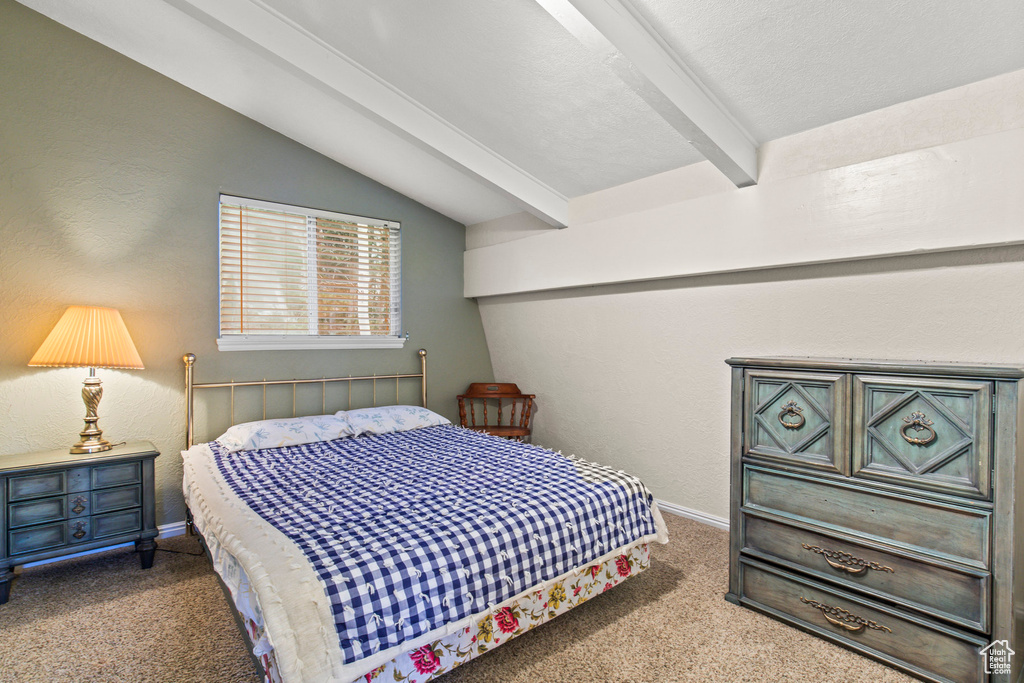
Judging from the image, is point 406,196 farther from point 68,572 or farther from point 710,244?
point 68,572

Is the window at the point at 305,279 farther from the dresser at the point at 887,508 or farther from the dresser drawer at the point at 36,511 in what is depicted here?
the dresser at the point at 887,508

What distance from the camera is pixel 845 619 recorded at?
6.57 feet

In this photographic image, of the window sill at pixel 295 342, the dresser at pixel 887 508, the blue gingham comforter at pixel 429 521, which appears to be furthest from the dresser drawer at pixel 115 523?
the dresser at pixel 887 508

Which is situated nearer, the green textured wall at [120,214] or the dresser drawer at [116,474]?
the dresser drawer at [116,474]

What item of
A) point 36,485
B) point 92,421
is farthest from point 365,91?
point 36,485

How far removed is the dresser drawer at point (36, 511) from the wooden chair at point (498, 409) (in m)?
2.57

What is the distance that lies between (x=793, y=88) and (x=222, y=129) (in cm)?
334

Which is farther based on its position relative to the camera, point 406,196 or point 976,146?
point 406,196

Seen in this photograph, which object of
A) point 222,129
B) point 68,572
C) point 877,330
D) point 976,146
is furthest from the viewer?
point 222,129

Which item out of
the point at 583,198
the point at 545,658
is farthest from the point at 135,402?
the point at 583,198

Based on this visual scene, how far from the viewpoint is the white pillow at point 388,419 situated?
3.47m

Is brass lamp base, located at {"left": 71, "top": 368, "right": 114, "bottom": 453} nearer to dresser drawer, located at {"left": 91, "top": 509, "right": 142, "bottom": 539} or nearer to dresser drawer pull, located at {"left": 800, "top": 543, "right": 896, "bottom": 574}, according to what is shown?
dresser drawer, located at {"left": 91, "top": 509, "right": 142, "bottom": 539}

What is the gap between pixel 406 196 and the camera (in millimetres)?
4172

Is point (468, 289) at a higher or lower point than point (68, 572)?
higher
